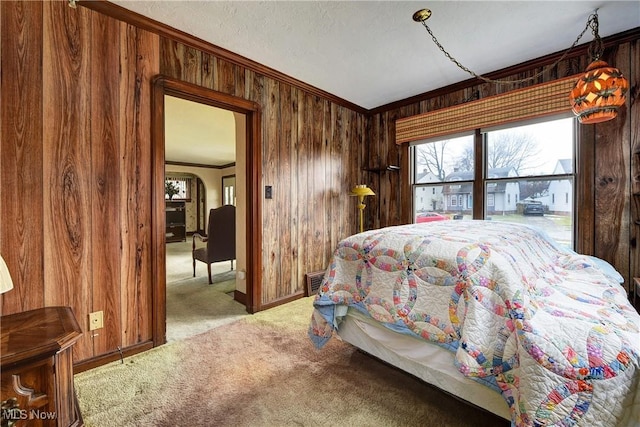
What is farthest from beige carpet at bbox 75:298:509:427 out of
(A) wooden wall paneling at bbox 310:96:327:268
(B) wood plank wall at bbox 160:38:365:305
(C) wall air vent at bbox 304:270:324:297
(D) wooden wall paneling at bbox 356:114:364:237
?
(D) wooden wall paneling at bbox 356:114:364:237

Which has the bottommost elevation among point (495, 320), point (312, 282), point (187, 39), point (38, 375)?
point (312, 282)

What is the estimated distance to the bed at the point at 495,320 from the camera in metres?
0.91

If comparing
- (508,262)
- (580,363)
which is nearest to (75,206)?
(508,262)

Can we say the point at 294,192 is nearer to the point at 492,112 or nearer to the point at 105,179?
the point at 105,179

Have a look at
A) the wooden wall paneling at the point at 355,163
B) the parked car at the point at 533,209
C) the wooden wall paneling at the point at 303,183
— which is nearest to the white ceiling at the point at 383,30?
the wooden wall paneling at the point at 303,183

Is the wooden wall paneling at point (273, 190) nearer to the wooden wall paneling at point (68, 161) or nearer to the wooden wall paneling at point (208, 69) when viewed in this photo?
the wooden wall paneling at point (208, 69)

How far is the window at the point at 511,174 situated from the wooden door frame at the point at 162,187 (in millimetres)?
2178

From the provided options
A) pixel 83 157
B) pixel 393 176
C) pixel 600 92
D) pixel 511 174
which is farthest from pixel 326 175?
pixel 600 92

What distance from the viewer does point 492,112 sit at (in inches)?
115

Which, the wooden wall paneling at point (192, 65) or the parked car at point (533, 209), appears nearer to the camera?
the wooden wall paneling at point (192, 65)

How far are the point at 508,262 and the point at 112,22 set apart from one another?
9.36ft

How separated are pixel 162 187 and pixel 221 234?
174 centimetres

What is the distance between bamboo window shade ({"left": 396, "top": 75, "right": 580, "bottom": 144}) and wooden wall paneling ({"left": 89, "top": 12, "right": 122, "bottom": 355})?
10.2ft

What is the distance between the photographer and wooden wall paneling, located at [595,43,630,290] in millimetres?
2303
